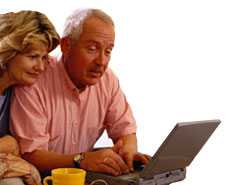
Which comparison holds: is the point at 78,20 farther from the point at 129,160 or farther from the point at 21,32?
the point at 129,160

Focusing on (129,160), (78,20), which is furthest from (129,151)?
(78,20)

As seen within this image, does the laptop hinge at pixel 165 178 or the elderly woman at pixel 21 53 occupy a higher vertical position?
the elderly woman at pixel 21 53

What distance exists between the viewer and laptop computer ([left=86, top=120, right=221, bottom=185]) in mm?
1442

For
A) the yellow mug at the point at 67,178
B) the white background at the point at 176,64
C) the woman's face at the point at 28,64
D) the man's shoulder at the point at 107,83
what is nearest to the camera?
the yellow mug at the point at 67,178

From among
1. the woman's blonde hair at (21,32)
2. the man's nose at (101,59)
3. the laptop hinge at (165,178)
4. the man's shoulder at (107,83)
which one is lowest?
the laptop hinge at (165,178)

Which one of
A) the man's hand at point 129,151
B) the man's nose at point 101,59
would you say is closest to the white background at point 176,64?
the man's hand at point 129,151

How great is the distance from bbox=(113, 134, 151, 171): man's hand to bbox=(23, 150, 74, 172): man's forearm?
0.19 meters

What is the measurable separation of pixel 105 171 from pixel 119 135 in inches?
13.5

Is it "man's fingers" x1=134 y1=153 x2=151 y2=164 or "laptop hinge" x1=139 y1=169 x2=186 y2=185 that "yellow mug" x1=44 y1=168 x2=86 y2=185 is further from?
"man's fingers" x1=134 y1=153 x2=151 y2=164

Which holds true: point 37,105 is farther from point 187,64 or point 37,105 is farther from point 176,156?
point 187,64

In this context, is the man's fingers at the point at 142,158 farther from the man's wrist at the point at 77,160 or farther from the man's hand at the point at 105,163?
the man's wrist at the point at 77,160

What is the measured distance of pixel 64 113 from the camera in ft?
5.73

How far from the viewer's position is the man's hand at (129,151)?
1.69 m

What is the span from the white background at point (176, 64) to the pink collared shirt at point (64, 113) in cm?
64
